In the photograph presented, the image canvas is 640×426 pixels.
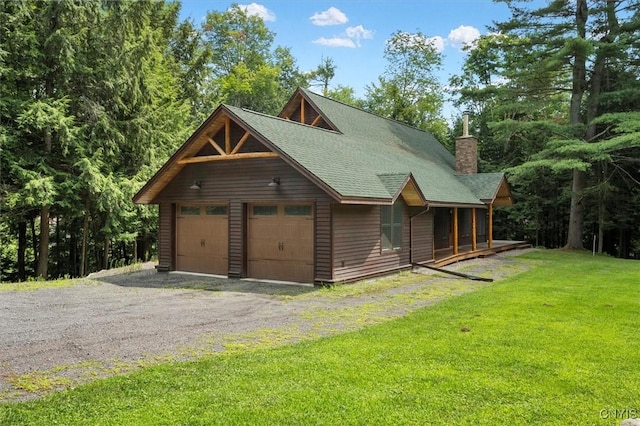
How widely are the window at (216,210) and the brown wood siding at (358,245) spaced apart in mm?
3433

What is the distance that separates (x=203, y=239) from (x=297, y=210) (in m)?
3.25

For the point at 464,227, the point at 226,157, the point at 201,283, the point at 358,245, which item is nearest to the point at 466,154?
the point at 464,227

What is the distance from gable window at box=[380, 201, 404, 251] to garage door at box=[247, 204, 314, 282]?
2.34 meters

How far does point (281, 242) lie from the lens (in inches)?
448

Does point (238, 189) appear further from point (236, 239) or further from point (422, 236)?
point (422, 236)

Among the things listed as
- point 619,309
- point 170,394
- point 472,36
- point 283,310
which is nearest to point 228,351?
point 170,394

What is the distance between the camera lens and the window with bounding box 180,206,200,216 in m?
13.0

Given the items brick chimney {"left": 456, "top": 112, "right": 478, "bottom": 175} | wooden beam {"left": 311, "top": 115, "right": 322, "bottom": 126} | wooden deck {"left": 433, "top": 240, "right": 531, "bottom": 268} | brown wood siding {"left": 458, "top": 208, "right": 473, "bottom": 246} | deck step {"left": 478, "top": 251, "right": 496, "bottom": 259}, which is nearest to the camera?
wooden deck {"left": 433, "top": 240, "right": 531, "bottom": 268}

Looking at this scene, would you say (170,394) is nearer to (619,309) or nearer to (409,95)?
(619,309)

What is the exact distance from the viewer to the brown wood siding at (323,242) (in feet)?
34.4

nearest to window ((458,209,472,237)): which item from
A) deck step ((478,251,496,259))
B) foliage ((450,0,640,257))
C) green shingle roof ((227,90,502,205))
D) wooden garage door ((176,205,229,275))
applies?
green shingle roof ((227,90,502,205))

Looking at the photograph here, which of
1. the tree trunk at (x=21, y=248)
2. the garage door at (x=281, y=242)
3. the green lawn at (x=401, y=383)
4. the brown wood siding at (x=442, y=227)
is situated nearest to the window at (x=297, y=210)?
the garage door at (x=281, y=242)

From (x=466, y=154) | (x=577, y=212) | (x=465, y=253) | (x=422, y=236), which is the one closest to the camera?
(x=422, y=236)

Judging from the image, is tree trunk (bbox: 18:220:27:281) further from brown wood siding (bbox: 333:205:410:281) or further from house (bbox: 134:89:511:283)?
brown wood siding (bbox: 333:205:410:281)
